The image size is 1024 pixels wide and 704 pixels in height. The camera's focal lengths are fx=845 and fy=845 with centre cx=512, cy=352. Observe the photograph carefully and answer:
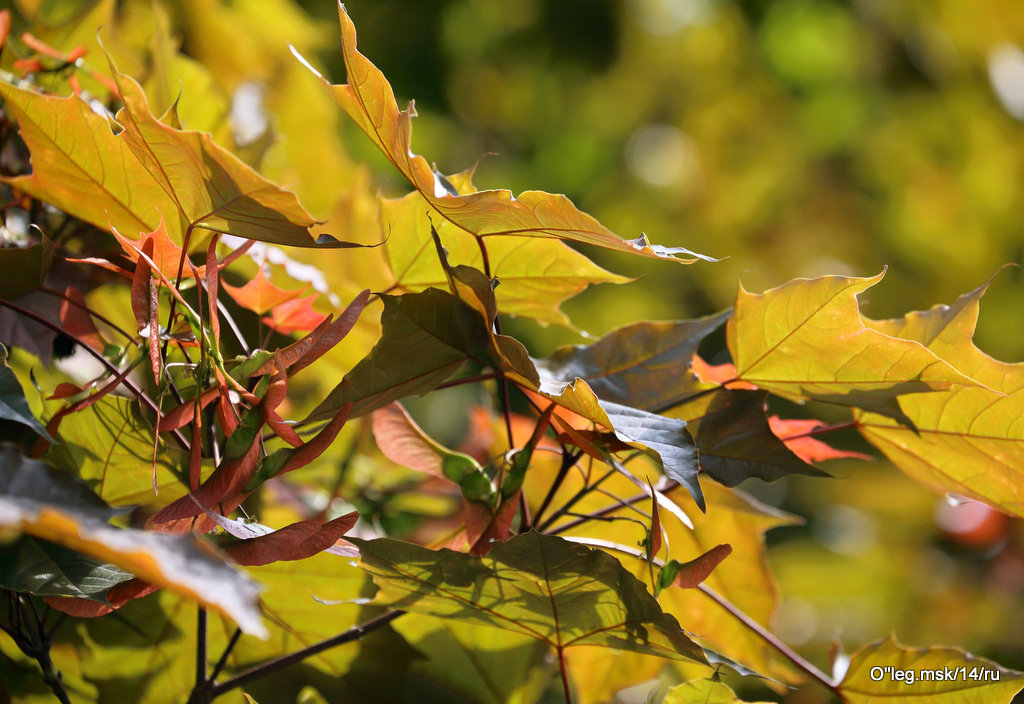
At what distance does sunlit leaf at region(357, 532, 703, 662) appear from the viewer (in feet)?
0.85

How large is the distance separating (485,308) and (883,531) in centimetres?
198

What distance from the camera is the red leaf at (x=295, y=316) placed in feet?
1.07

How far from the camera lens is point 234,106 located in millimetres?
504

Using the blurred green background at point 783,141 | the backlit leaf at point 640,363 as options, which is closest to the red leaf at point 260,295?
the backlit leaf at point 640,363

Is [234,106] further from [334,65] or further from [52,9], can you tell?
[334,65]

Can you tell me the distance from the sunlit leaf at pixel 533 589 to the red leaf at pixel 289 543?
18 mm

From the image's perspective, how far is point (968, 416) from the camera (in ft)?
1.09

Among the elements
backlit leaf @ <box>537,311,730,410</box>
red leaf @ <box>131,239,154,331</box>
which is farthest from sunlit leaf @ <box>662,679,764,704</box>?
red leaf @ <box>131,239,154,331</box>

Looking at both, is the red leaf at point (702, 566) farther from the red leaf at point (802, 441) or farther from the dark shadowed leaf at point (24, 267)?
the dark shadowed leaf at point (24, 267)

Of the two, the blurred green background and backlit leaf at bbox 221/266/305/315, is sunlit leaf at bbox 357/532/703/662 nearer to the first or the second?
backlit leaf at bbox 221/266/305/315

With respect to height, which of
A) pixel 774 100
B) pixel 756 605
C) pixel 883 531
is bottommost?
pixel 883 531

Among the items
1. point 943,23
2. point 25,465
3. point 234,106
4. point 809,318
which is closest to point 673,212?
point 943,23

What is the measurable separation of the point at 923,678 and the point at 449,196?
0.25 metres

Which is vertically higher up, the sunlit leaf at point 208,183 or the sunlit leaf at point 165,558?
the sunlit leaf at point 208,183
